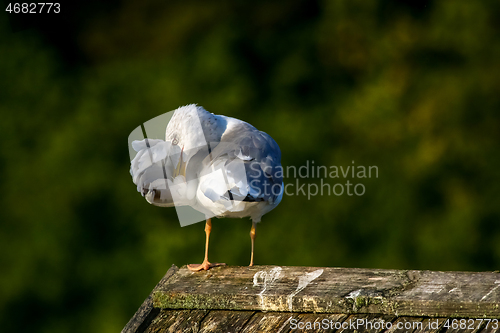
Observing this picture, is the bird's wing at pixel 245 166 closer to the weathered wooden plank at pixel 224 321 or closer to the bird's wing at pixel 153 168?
the bird's wing at pixel 153 168

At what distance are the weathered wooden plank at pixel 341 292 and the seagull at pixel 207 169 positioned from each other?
366 millimetres

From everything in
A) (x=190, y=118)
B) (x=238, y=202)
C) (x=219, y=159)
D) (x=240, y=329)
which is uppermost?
(x=190, y=118)

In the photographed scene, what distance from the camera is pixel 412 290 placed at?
4.51 ft

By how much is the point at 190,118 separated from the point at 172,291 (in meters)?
0.92

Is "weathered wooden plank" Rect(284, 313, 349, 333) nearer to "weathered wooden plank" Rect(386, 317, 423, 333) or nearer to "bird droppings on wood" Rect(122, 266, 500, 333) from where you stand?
"bird droppings on wood" Rect(122, 266, 500, 333)

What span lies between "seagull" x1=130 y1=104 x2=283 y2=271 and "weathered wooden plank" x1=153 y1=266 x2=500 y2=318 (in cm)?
37

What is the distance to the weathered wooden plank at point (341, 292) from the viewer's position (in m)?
1.30

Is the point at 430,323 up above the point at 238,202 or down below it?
below

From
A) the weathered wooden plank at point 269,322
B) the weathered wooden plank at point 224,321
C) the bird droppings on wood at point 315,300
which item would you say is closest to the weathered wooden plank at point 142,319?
the bird droppings on wood at point 315,300

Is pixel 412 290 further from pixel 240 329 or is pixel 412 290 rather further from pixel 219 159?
pixel 219 159

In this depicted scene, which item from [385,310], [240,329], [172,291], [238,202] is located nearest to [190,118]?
[238,202]

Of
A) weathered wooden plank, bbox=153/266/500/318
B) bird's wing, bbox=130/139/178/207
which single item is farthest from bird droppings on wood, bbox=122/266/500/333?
bird's wing, bbox=130/139/178/207

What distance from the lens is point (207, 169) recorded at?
2.06 meters

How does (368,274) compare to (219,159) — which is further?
(219,159)
